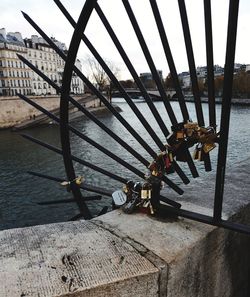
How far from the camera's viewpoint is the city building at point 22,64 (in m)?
55.8

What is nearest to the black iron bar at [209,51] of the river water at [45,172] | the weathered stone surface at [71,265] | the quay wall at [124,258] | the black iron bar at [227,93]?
the black iron bar at [227,93]

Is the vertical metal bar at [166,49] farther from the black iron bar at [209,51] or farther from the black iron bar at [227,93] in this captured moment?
the black iron bar at [227,93]

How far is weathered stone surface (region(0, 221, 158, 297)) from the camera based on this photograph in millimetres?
1272

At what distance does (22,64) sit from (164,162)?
62.5 metres

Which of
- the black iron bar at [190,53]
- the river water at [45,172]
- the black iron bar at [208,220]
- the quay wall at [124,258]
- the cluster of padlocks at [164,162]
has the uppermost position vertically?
the black iron bar at [190,53]

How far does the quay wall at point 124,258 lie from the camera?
51.5 inches

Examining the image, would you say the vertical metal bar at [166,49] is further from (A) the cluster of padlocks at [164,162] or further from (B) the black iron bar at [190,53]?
(A) the cluster of padlocks at [164,162]

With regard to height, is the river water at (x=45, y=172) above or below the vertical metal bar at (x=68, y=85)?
below

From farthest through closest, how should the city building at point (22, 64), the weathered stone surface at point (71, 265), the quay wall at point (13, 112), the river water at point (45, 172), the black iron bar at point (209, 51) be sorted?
the city building at point (22, 64), the quay wall at point (13, 112), the river water at point (45, 172), the black iron bar at point (209, 51), the weathered stone surface at point (71, 265)

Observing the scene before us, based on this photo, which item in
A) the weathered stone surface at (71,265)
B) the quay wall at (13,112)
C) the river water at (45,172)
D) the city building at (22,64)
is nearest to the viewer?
the weathered stone surface at (71,265)

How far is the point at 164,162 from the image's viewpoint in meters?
1.95

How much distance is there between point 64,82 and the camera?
2084 millimetres

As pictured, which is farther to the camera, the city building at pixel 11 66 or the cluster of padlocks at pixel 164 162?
the city building at pixel 11 66

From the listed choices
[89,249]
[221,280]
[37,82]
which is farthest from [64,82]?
[37,82]
